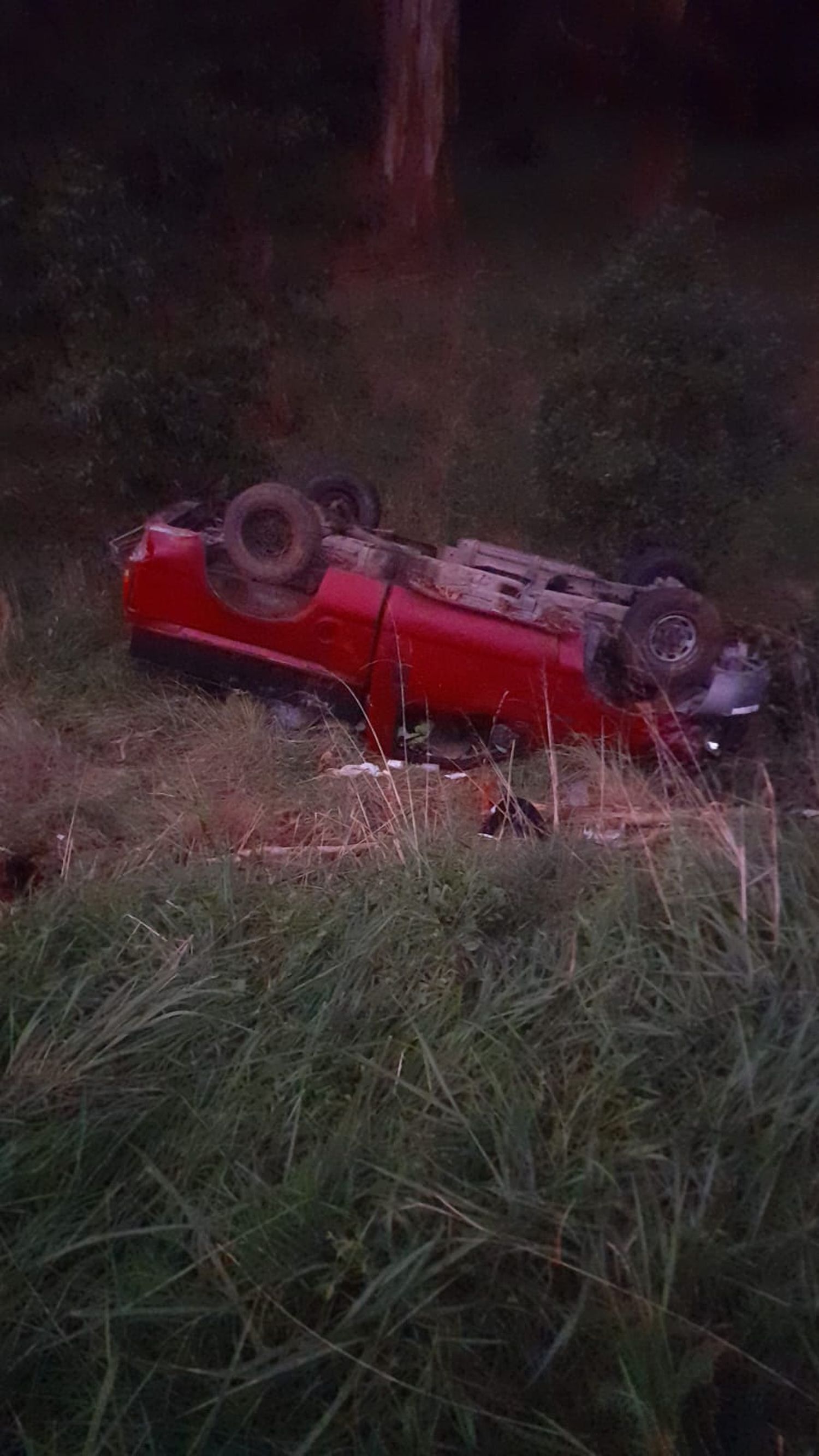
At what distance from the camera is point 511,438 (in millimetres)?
6660

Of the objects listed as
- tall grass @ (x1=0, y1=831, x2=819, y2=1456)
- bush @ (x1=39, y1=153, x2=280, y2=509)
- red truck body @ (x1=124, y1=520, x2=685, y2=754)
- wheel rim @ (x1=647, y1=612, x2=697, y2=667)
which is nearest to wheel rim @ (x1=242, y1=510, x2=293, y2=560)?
red truck body @ (x1=124, y1=520, x2=685, y2=754)

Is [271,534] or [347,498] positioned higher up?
[271,534]

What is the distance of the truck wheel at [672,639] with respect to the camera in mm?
5250

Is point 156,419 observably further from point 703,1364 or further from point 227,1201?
point 703,1364

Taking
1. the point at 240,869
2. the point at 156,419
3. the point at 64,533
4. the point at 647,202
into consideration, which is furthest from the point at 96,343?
the point at 240,869

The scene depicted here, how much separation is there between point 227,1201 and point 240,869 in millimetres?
1159

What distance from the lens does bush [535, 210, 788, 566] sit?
239 inches

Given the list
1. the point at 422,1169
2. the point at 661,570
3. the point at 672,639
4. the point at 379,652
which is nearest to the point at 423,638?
the point at 379,652

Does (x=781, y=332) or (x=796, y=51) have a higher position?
(x=796, y=51)

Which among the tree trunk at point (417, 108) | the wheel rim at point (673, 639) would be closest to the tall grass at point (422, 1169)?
the wheel rim at point (673, 639)

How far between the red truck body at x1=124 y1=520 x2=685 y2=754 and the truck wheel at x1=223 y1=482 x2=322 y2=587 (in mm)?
152

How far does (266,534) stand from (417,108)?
298 cm

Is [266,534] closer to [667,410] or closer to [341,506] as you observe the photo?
[341,506]

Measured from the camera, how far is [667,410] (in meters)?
6.12
